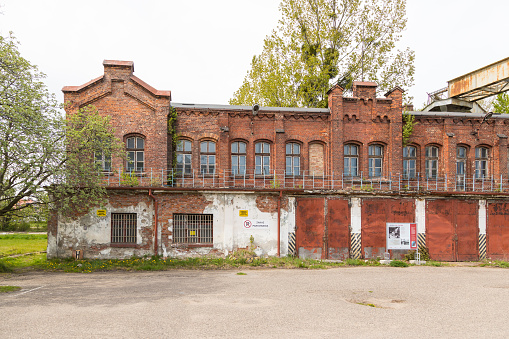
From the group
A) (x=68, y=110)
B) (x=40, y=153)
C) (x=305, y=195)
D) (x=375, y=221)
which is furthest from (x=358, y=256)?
(x=68, y=110)

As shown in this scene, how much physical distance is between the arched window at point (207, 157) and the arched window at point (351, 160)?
6.79 metres

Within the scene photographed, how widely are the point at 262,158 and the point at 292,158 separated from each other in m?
1.56

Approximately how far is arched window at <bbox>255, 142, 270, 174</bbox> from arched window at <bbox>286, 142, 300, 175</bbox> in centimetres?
103

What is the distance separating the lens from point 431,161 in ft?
73.9

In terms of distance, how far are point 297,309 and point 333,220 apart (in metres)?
10.1

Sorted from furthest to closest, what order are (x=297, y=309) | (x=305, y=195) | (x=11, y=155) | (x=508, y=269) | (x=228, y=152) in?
(x=228, y=152) < (x=305, y=195) < (x=508, y=269) < (x=11, y=155) < (x=297, y=309)

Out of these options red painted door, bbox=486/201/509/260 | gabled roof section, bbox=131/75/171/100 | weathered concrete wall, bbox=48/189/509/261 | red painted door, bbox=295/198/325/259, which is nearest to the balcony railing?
red painted door, bbox=295/198/325/259

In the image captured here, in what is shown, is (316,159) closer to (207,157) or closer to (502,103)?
(207,157)

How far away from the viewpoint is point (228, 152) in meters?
20.8

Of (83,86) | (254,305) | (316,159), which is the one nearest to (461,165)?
(316,159)

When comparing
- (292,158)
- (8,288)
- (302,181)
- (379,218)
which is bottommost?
(8,288)

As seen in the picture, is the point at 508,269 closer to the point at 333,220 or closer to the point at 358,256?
the point at 358,256

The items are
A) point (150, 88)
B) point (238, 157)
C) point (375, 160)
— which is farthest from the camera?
point (375, 160)

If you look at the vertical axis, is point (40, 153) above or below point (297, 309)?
above
